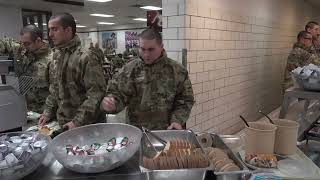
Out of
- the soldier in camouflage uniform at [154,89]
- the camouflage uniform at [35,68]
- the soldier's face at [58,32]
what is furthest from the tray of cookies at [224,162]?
the camouflage uniform at [35,68]

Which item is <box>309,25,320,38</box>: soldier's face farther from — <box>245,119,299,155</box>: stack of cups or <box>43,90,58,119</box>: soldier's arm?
<box>43,90,58,119</box>: soldier's arm

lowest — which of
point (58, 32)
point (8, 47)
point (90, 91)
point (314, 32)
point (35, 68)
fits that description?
point (90, 91)

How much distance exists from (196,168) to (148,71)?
1.27 meters

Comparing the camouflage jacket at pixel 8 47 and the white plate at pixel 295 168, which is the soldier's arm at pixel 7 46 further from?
the white plate at pixel 295 168

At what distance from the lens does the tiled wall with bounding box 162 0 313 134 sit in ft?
10.8

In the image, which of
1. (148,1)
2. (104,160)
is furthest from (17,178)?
(148,1)

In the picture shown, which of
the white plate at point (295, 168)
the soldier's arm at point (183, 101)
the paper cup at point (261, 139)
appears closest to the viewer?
the white plate at point (295, 168)

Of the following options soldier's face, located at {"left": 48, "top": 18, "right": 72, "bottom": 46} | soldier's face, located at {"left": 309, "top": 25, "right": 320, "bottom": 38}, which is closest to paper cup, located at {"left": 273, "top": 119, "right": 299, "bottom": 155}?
soldier's face, located at {"left": 48, "top": 18, "right": 72, "bottom": 46}

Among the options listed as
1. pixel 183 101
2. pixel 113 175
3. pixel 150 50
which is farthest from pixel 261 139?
pixel 150 50

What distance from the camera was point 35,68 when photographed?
314cm

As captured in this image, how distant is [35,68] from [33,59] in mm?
147

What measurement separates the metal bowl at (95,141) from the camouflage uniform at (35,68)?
5.74ft

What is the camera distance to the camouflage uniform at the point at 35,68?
299 centimetres

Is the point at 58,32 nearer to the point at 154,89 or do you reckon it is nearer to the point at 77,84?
the point at 77,84
